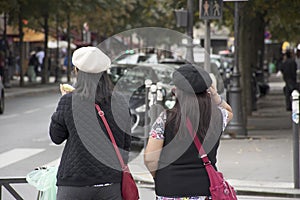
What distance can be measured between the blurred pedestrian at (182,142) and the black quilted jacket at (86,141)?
0.90ft

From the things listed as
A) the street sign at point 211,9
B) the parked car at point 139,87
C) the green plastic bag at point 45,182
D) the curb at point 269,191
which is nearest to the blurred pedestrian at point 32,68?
the parked car at point 139,87

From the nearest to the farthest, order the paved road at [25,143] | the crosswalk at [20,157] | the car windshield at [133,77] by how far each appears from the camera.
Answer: the paved road at [25,143], the crosswalk at [20,157], the car windshield at [133,77]

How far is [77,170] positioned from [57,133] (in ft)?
1.07

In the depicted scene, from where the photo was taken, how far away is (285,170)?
38.8 feet

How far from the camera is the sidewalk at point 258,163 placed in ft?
34.3

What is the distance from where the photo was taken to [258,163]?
12570 millimetres

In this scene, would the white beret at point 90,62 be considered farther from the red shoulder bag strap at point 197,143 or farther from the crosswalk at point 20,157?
the crosswalk at point 20,157

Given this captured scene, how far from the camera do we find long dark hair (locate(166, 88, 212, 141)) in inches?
194

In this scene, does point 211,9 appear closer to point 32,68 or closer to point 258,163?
point 258,163

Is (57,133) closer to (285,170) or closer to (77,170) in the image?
(77,170)

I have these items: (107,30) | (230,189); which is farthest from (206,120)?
(107,30)

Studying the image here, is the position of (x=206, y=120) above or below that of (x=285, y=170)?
above

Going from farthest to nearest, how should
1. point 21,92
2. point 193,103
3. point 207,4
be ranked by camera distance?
1. point 21,92
2. point 207,4
3. point 193,103

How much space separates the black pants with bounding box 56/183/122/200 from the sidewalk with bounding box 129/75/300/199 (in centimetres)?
544
